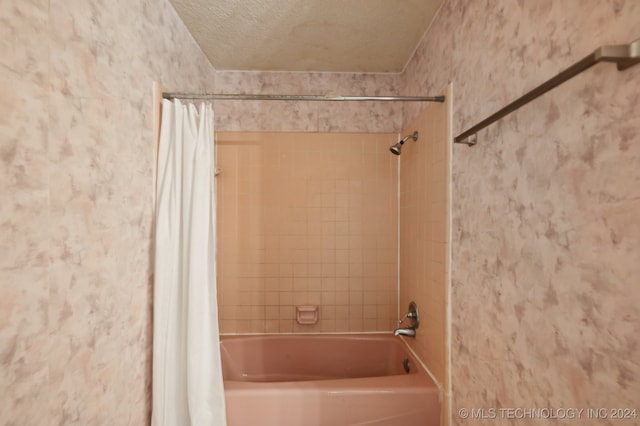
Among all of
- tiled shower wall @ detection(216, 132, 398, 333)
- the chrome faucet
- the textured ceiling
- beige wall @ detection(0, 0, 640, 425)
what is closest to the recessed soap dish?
tiled shower wall @ detection(216, 132, 398, 333)

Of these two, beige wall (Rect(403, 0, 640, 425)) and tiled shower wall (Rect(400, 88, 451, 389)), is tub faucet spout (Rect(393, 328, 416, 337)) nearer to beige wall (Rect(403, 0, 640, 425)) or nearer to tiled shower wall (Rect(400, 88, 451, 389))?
tiled shower wall (Rect(400, 88, 451, 389))

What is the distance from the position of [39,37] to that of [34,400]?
34.3 inches

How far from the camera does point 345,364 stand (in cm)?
198

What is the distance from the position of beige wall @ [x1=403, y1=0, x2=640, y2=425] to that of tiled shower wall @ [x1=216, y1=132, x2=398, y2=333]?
0.95 m

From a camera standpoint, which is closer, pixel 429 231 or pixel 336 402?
pixel 336 402

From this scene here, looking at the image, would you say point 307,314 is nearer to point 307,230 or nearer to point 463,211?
point 307,230

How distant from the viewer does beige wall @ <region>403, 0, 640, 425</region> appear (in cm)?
54

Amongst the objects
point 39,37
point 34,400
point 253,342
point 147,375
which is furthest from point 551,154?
point 253,342

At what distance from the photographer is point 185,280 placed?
120 centimetres

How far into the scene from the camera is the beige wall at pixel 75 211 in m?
0.62

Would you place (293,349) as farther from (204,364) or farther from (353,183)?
(353,183)

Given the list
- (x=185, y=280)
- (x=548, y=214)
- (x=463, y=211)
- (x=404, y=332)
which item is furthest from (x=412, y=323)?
(x=185, y=280)

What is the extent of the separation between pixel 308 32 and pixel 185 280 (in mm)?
1512

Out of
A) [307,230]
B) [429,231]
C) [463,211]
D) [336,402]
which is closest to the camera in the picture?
[463,211]
